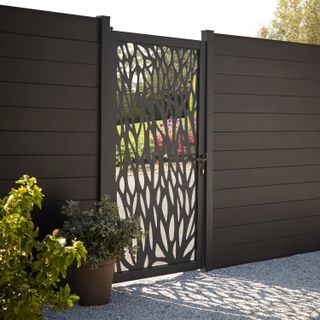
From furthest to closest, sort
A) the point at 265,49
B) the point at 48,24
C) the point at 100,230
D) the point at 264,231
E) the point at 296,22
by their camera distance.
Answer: the point at 296,22
the point at 264,231
the point at 265,49
the point at 48,24
the point at 100,230

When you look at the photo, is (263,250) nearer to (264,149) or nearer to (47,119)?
(264,149)

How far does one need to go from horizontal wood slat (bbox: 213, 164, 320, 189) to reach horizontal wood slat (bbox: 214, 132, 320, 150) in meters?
0.21

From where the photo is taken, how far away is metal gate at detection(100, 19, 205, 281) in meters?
4.65

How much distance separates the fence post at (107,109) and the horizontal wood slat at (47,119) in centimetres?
8

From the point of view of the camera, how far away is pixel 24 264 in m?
3.09

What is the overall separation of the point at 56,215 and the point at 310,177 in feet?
8.88

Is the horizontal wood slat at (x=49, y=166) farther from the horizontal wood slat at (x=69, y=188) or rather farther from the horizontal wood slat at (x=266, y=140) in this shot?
the horizontal wood slat at (x=266, y=140)

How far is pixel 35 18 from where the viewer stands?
13.6 ft

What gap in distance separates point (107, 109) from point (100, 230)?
0.94 m

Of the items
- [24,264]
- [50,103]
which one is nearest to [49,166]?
[50,103]

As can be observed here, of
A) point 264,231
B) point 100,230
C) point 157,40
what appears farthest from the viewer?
point 264,231

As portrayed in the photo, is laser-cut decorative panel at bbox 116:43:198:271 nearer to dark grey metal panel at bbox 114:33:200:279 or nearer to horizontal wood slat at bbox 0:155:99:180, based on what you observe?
dark grey metal panel at bbox 114:33:200:279

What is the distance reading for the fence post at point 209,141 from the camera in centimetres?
504

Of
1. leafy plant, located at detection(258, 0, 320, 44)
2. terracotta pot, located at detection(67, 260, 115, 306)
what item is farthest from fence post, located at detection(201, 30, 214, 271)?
leafy plant, located at detection(258, 0, 320, 44)
